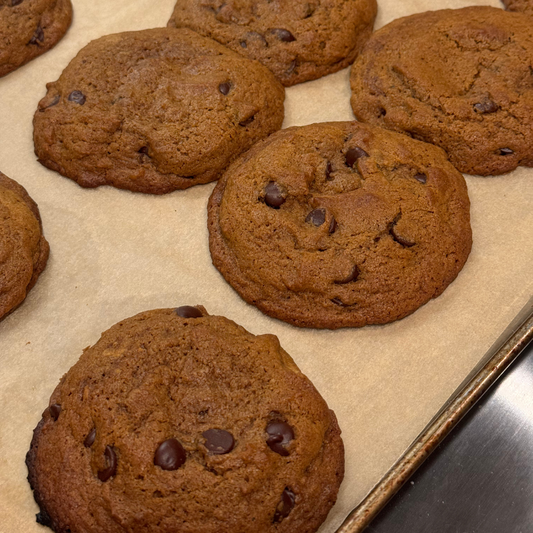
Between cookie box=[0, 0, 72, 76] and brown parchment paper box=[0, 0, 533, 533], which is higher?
cookie box=[0, 0, 72, 76]

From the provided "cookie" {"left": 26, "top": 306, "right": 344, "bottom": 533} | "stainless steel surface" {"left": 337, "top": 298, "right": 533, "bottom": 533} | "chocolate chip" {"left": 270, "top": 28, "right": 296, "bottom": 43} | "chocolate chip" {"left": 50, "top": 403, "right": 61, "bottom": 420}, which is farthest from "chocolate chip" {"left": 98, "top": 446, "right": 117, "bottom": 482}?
"chocolate chip" {"left": 270, "top": 28, "right": 296, "bottom": 43}

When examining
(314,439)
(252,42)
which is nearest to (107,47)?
(252,42)

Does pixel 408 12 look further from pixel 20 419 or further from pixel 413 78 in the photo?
pixel 20 419

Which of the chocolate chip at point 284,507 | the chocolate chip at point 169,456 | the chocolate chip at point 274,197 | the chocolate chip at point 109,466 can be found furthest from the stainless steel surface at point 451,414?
the chocolate chip at point 274,197

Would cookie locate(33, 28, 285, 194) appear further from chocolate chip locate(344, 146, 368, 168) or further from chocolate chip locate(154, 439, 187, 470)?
chocolate chip locate(154, 439, 187, 470)

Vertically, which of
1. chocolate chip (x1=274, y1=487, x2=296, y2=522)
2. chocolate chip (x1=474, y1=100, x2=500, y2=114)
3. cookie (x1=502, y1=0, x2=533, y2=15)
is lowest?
chocolate chip (x1=274, y1=487, x2=296, y2=522)

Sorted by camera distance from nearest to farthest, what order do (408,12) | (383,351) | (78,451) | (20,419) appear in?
(78,451), (20,419), (383,351), (408,12)

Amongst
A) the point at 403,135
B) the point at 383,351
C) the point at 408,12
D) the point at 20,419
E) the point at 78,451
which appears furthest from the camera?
the point at 408,12
